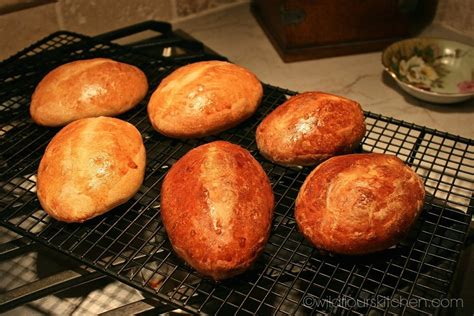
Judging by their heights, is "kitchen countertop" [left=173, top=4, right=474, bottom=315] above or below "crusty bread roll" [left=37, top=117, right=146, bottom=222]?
below

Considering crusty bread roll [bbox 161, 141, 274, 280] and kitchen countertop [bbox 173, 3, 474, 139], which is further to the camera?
kitchen countertop [bbox 173, 3, 474, 139]

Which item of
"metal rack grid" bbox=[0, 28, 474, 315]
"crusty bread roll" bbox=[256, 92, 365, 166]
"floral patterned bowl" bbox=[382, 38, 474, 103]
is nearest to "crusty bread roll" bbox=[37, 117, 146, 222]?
"metal rack grid" bbox=[0, 28, 474, 315]

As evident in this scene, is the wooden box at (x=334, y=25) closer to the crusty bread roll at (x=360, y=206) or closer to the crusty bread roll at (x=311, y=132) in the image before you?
the crusty bread roll at (x=311, y=132)

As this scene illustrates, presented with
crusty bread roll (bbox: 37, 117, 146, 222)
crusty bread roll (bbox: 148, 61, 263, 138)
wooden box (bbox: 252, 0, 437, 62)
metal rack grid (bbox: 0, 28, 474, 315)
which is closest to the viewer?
metal rack grid (bbox: 0, 28, 474, 315)

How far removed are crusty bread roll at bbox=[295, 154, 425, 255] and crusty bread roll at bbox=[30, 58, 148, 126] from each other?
50 centimetres

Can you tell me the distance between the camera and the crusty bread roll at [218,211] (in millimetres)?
739

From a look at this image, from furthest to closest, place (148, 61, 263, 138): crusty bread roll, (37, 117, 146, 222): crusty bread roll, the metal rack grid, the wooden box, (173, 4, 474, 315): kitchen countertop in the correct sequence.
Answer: the wooden box
(173, 4, 474, 315): kitchen countertop
(148, 61, 263, 138): crusty bread roll
(37, 117, 146, 222): crusty bread roll
the metal rack grid

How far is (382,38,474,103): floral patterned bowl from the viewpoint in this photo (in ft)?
4.35

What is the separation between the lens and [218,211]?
759 millimetres

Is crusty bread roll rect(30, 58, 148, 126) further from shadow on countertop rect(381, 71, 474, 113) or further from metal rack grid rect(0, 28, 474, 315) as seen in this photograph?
shadow on countertop rect(381, 71, 474, 113)

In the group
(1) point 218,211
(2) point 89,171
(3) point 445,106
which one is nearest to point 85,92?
(2) point 89,171

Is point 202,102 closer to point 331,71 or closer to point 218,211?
point 218,211

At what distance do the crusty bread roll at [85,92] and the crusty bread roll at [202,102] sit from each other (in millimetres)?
81

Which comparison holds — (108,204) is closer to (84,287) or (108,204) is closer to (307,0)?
(84,287)
